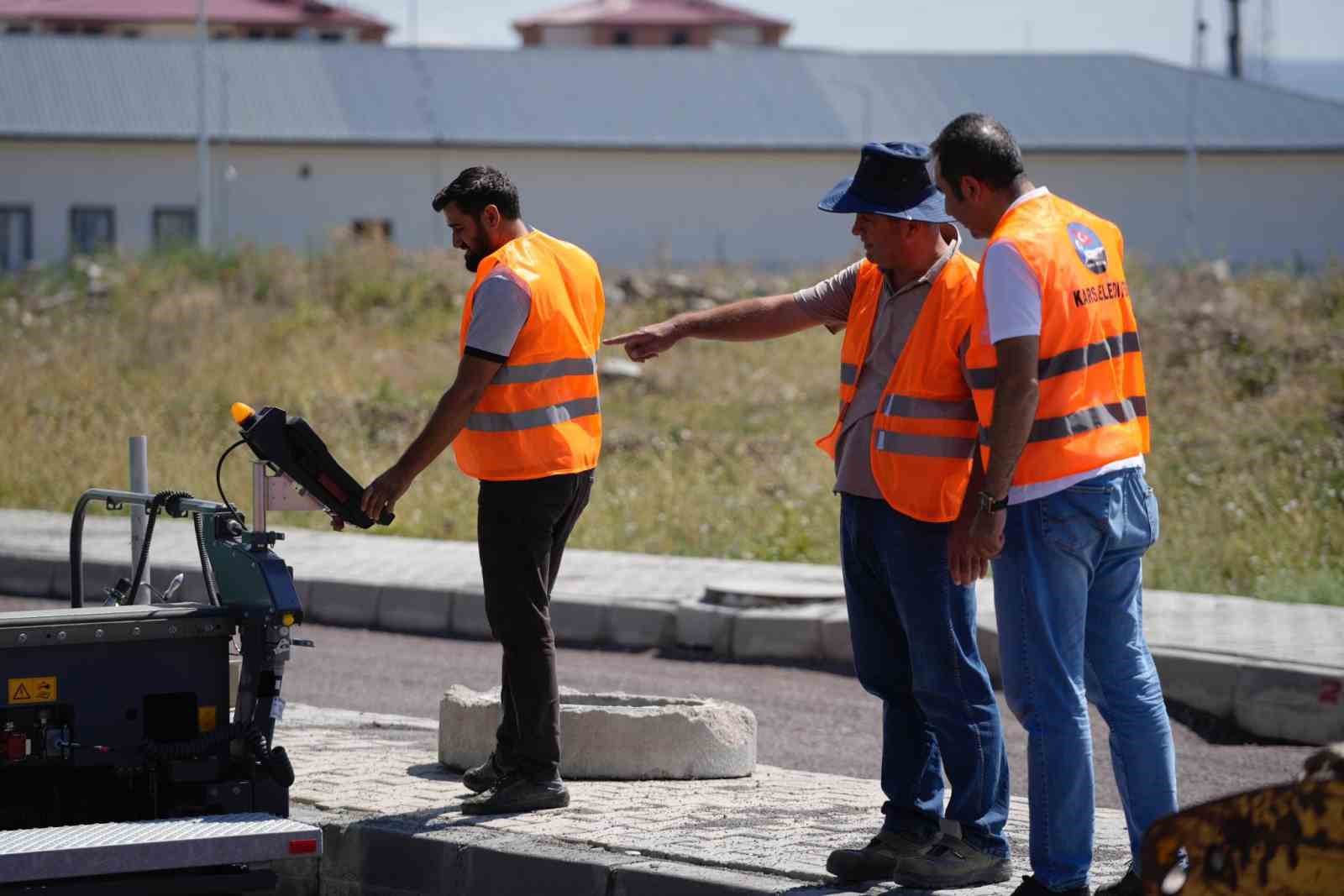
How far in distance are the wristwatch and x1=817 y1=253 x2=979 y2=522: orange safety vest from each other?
11.1 inches

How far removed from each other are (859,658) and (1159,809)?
973 mm

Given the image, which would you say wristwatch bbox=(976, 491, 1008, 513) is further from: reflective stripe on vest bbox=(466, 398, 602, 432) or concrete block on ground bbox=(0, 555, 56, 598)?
concrete block on ground bbox=(0, 555, 56, 598)

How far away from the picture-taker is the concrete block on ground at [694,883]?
5.21m

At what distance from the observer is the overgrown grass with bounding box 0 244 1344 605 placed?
46.0 ft

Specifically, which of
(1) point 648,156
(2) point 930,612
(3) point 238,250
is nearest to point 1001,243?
(2) point 930,612

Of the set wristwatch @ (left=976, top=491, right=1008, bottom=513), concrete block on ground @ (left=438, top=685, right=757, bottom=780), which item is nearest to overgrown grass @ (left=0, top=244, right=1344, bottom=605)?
concrete block on ground @ (left=438, top=685, right=757, bottom=780)

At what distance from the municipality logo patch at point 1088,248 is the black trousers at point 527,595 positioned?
75.5 inches

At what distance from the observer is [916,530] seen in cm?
522

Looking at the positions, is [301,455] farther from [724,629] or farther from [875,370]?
[724,629]

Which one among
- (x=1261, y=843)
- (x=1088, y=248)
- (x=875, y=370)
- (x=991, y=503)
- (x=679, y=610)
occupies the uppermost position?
(x=1088, y=248)

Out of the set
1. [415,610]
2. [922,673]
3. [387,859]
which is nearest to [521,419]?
[387,859]

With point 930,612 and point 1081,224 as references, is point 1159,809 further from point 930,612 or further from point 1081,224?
point 1081,224

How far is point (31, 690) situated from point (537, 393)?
1829 millimetres

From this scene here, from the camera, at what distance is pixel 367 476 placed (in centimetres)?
1616
